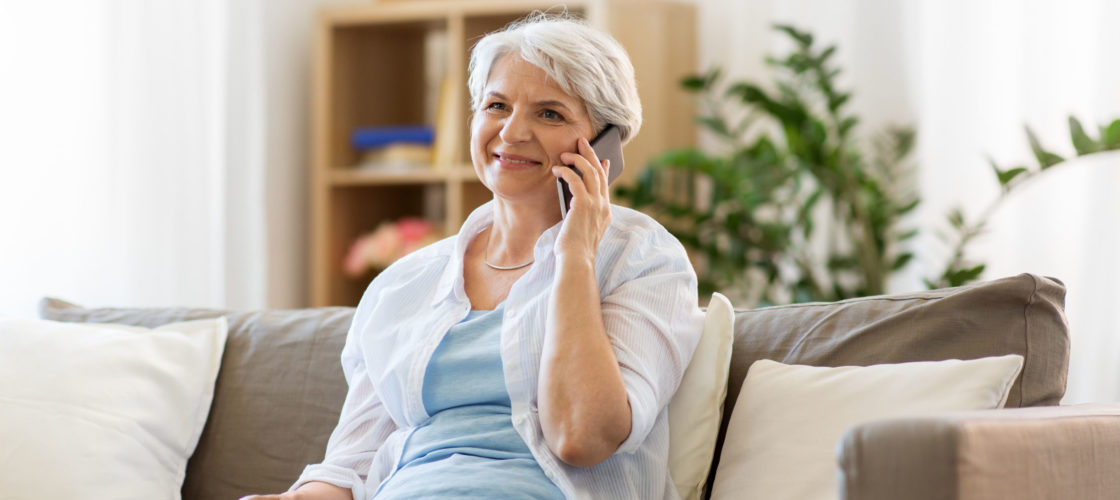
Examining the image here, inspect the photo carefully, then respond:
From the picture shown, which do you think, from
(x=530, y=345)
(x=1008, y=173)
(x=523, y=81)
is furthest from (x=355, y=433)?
(x=1008, y=173)

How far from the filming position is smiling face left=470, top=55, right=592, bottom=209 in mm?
1663

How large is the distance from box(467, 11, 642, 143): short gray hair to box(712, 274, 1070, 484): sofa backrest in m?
0.37

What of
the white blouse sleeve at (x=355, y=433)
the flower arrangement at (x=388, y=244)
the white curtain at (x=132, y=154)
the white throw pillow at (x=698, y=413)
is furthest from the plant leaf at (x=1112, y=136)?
the white curtain at (x=132, y=154)

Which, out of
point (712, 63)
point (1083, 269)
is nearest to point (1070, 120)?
point (1083, 269)

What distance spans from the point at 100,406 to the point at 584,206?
902mm

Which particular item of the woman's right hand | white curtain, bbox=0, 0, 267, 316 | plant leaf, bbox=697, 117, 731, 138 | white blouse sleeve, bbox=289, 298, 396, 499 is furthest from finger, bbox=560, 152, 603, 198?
white curtain, bbox=0, 0, 267, 316

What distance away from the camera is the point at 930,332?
62.2 inches

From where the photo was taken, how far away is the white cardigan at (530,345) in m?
1.49

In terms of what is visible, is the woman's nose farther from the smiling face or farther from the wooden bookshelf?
the wooden bookshelf

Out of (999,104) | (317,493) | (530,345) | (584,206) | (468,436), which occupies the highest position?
(999,104)

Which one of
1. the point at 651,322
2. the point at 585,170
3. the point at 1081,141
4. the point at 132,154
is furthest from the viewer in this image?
the point at 132,154

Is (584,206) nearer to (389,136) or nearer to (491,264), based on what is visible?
(491,264)

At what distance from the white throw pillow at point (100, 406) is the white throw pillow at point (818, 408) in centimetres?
93

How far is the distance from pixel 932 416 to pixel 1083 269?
1708 mm
